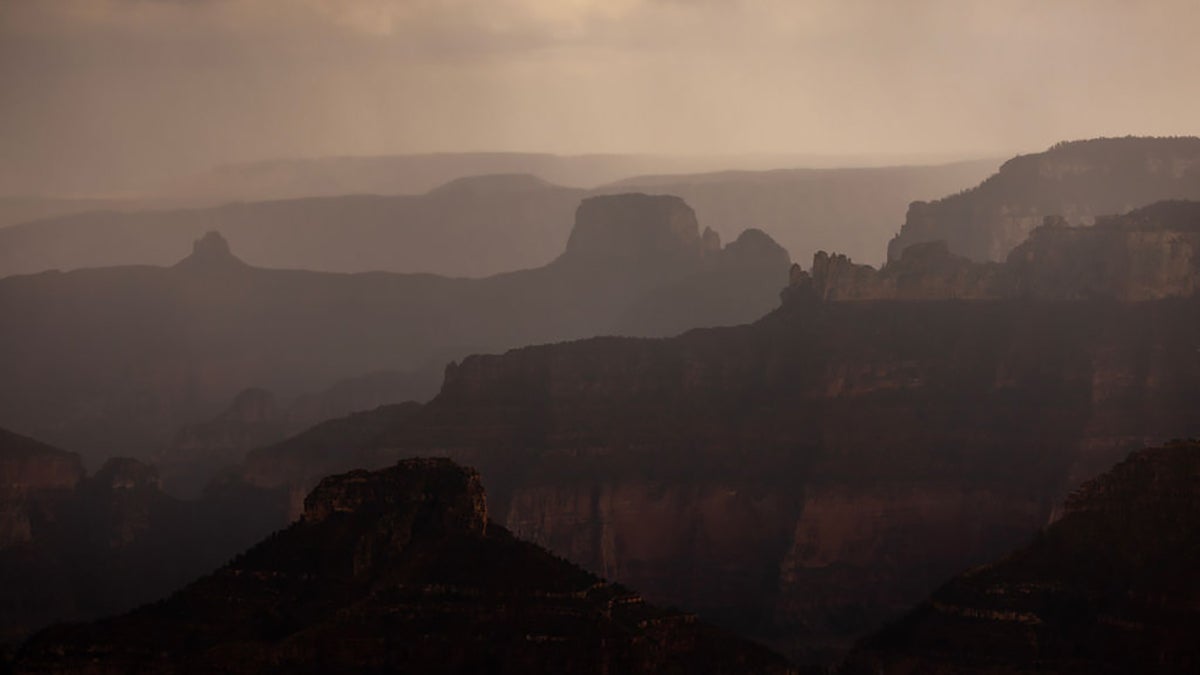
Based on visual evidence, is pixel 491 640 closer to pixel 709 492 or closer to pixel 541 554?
pixel 541 554

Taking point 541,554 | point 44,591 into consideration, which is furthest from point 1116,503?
point 44,591

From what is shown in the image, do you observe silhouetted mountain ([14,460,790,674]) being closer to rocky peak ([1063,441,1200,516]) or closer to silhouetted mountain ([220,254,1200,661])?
rocky peak ([1063,441,1200,516])

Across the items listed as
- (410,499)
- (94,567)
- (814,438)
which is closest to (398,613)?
(410,499)

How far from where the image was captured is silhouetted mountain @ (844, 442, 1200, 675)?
11425 centimetres

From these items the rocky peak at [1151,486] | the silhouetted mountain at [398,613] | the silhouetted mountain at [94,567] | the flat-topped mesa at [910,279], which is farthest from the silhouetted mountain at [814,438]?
the silhouetted mountain at [398,613]

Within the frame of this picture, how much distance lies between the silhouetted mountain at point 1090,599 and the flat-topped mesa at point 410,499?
14.2m

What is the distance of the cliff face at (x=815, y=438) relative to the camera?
547 ft

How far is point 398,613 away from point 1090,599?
78.5 feet

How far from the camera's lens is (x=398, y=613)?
4313 inches

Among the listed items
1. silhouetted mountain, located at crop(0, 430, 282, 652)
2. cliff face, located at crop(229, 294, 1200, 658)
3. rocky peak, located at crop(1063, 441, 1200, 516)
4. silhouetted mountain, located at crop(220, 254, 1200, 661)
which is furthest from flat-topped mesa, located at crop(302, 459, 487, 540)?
silhouetted mountain, located at crop(0, 430, 282, 652)

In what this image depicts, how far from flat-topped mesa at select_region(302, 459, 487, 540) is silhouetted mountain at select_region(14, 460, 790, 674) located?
66 mm

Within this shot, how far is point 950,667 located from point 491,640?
54.0ft

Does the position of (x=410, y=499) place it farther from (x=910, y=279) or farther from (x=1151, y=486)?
(x=910, y=279)

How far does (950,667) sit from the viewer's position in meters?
116
